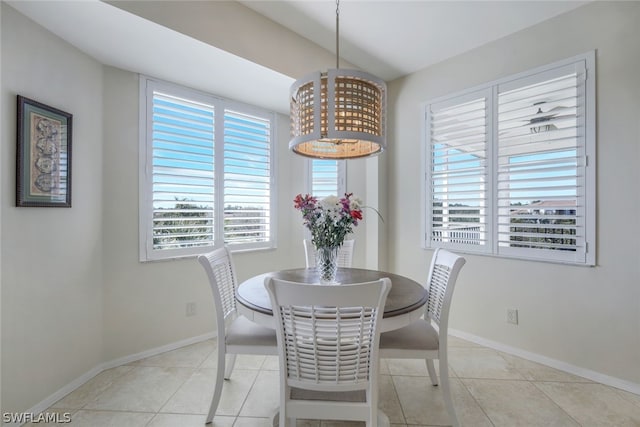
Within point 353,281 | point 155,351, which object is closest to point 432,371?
point 353,281

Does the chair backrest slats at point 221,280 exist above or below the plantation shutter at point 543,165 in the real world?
below

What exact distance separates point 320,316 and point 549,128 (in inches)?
96.3

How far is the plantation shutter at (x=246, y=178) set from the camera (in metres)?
3.09

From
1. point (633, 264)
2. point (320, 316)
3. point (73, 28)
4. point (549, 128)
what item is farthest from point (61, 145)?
point (633, 264)

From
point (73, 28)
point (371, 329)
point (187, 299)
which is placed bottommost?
point (187, 299)

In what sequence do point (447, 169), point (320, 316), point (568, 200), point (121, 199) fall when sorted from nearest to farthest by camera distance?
point (320, 316) → point (568, 200) → point (121, 199) → point (447, 169)

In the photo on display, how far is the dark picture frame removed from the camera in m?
1.75

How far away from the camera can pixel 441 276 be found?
1913 mm

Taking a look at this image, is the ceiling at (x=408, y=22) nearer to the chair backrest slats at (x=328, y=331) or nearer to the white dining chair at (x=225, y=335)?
the white dining chair at (x=225, y=335)

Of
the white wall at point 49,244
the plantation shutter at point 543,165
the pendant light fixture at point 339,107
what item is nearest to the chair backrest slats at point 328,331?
the pendant light fixture at point 339,107

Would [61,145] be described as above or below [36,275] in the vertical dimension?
above

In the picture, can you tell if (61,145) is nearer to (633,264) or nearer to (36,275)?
(36,275)

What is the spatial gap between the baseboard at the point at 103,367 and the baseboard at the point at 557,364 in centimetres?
252

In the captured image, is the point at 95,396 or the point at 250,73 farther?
the point at 250,73
